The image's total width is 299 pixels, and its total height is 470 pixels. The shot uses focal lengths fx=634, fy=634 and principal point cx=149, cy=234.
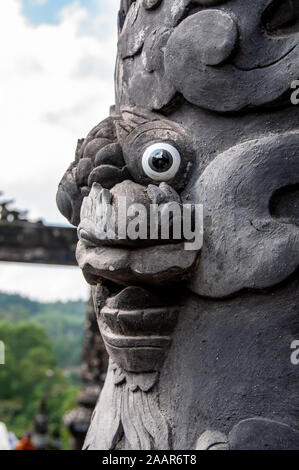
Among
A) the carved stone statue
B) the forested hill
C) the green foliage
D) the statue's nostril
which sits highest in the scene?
the forested hill

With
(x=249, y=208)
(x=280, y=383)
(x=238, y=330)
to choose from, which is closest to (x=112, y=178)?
(x=249, y=208)

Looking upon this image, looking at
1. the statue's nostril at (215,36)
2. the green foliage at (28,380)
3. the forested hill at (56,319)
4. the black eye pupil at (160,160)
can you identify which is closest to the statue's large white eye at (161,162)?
the black eye pupil at (160,160)

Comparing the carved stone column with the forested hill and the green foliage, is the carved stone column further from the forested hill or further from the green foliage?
the forested hill

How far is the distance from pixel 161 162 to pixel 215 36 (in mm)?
319

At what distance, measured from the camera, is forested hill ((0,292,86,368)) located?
48938 mm

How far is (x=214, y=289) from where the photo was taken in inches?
56.6

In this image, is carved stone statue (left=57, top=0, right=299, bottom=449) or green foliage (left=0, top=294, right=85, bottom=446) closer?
carved stone statue (left=57, top=0, right=299, bottom=449)

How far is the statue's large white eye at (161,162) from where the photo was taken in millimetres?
1493

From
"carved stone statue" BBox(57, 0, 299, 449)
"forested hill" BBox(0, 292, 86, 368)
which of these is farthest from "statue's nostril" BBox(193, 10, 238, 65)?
"forested hill" BBox(0, 292, 86, 368)

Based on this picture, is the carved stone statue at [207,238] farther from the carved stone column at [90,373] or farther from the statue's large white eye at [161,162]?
the carved stone column at [90,373]

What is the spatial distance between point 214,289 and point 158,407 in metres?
0.32

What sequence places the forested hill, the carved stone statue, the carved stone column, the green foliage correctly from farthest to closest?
the forested hill, the green foliage, the carved stone column, the carved stone statue

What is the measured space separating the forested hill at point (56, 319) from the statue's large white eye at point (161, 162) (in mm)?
46303

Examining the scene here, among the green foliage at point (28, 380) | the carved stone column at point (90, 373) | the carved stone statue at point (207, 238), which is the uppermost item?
the green foliage at point (28, 380)
